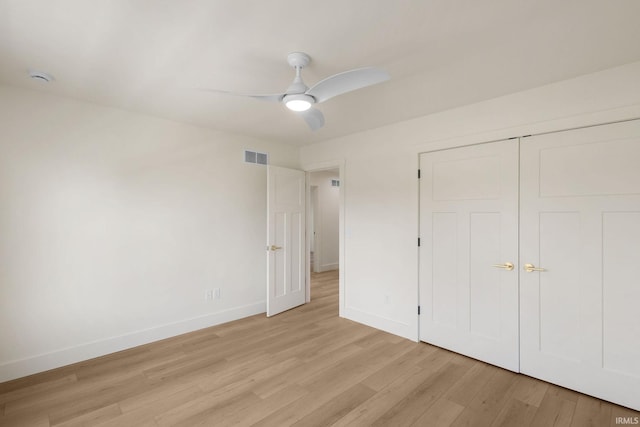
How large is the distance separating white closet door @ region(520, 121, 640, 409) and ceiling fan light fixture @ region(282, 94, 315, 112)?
2.06m

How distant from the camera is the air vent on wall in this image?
4351 mm

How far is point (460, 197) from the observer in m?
3.11

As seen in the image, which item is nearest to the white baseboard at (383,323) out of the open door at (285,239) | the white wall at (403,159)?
the white wall at (403,159)

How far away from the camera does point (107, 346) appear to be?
3.13 metres

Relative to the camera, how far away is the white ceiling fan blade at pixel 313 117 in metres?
2.31

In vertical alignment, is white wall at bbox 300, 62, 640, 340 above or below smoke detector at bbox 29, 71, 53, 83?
below

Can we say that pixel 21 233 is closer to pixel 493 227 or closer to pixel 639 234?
pixel 493 227

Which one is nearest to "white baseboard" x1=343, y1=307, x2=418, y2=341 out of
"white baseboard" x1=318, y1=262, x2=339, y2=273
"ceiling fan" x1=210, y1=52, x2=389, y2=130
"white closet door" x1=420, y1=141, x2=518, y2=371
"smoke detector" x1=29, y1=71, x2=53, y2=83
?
"white closet door" x1=420, y1=141, x2=518, y2=371

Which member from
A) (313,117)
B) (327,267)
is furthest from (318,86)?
(327,267)

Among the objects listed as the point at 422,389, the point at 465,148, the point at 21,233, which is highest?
the point at 465,148

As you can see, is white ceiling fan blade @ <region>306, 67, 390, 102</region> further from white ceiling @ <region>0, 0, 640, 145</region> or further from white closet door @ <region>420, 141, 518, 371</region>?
white closet door @ <region>420, 141, 518, 371</region>

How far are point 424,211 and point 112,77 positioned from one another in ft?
10.8

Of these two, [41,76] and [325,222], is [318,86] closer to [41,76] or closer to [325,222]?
[41,76]

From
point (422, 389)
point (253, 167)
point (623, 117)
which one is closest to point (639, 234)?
point (623, 117)
